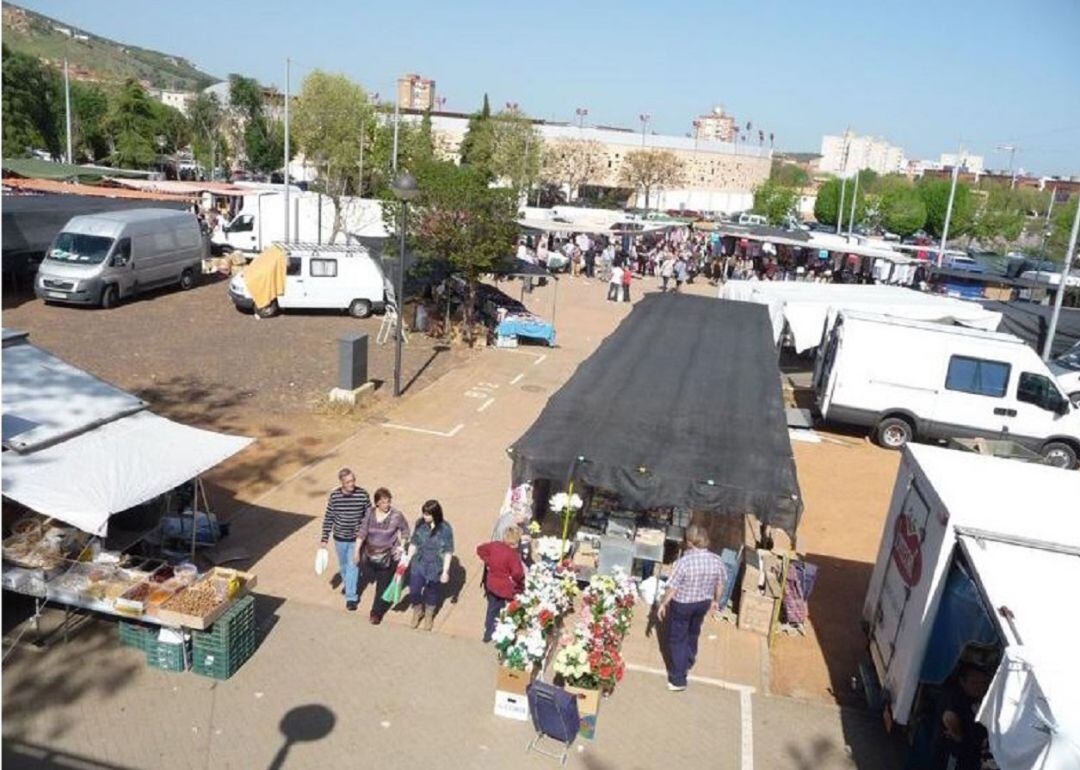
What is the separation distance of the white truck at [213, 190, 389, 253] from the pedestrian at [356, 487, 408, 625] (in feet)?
74.9

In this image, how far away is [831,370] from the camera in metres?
16.2

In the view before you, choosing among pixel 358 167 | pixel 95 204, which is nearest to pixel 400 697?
pixel 95 204

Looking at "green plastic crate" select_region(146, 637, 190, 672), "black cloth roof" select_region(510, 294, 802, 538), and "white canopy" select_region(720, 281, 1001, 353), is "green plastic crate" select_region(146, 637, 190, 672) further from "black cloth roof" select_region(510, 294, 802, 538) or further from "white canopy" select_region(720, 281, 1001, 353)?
"white canopy" select_region(720, 281, 1001, 353)

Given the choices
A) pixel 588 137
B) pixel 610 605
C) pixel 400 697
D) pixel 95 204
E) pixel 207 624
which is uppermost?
pixel 588 137

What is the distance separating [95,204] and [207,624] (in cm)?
2278

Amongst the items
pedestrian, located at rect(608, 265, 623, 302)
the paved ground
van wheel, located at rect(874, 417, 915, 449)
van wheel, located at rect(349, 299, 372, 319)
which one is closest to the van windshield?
van wheel, located at rect(349, 299, 372, 319)

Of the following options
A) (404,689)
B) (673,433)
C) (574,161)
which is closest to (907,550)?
(673,433)

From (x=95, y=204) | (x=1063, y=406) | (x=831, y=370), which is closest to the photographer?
(x=1063, y=406)

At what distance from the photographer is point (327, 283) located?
22062mm

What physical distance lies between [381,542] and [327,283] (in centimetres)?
1505

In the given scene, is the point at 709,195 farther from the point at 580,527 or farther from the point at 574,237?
the point at 580,527

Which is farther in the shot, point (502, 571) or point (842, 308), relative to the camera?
point (842, 308)

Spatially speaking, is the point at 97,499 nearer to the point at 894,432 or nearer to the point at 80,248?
the point at 894,432

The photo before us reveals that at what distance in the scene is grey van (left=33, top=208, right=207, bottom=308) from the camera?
2041 cm
